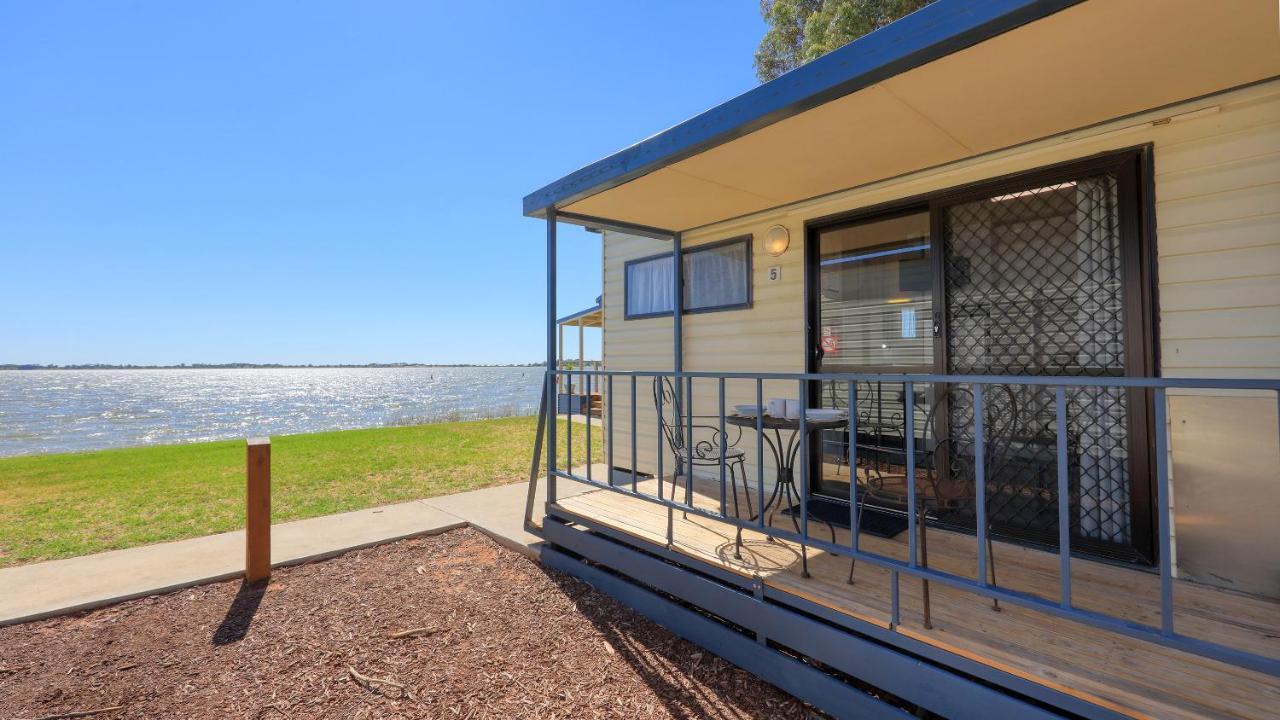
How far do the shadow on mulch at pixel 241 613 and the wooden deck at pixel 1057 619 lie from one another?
2.09 metres

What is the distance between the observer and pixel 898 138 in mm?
2664

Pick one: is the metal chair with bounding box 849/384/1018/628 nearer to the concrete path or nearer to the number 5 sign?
the number 5 sign

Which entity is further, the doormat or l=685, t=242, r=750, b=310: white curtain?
l=685, t=242, r=750, b=310: white curtain

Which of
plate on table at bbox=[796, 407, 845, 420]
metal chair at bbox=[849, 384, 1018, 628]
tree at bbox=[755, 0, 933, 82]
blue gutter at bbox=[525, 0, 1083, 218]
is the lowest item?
metal chair at bbox=[849, 384, 1018, 628]

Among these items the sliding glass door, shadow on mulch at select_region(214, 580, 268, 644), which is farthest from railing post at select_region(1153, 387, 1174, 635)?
shadow on mulch at select_region(214, 580, 268, 644)

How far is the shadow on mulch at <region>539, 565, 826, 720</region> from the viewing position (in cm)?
212

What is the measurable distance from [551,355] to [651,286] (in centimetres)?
185

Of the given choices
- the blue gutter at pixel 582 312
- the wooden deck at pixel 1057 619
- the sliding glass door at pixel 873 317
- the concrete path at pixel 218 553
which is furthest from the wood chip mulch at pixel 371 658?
the blue gutter at pixel 582 312

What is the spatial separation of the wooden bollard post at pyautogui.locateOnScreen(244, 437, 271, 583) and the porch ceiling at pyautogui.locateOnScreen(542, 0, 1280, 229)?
2.79 metres

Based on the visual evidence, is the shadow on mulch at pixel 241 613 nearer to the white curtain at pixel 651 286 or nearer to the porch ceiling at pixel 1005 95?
the porch ceiling at pixel 1005 95

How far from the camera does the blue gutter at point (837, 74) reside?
1664 mm

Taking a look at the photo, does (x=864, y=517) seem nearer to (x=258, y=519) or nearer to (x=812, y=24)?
(x=258, y=519)

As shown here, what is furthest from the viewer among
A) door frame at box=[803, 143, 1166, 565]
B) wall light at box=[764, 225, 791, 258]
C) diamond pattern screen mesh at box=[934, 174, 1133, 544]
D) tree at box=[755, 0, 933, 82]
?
tree at box=[755, 0, 933, 82]

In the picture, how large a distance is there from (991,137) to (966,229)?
545 millimetres
